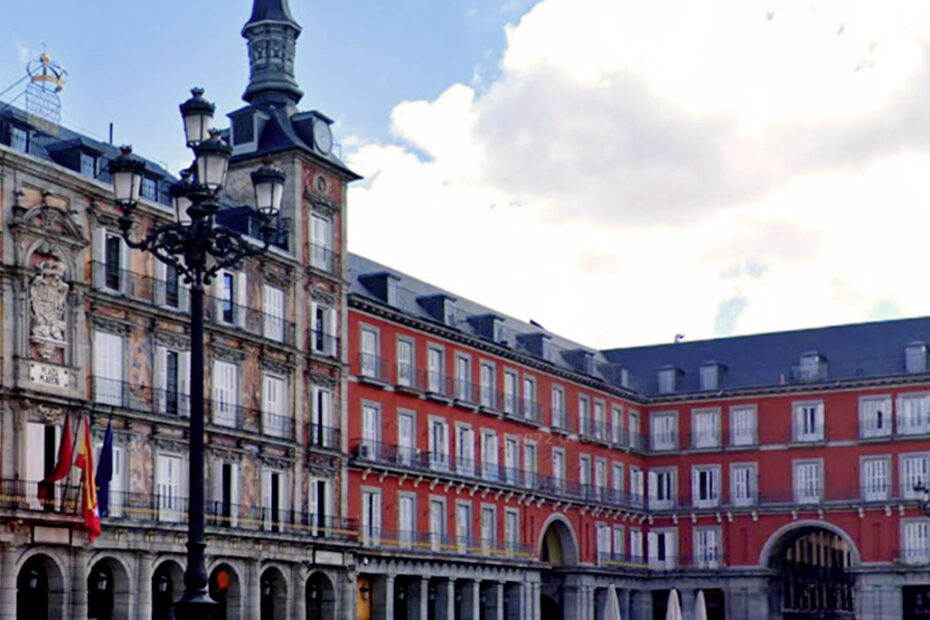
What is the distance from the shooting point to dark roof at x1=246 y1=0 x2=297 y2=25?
5950 centimetres

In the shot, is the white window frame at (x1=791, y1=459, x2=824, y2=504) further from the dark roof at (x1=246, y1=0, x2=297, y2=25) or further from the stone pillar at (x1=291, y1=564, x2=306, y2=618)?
the dark roof at (x1=246, y1=0, x2=297, y2=25)

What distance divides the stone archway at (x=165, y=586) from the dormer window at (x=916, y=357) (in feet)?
153

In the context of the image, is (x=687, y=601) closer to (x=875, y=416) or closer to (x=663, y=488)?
(x=663, y=488)

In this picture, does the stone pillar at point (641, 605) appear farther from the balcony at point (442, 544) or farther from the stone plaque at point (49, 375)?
the stone plaque at point (49, 375)

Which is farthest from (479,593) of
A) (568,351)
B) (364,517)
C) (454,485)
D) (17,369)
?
(17,369)

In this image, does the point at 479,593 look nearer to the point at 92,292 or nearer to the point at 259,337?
the point at 259,337

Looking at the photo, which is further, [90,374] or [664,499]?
[664,499]

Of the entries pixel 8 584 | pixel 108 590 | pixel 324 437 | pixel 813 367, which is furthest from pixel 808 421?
pixel 8 584

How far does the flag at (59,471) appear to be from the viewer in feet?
144

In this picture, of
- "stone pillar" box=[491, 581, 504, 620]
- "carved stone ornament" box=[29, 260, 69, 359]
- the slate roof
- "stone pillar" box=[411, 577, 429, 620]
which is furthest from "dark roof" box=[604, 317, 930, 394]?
"carved stone ornament" box=[29, 260, 69, 359]

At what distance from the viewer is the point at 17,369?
1725 inches

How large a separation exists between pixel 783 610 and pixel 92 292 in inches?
2102

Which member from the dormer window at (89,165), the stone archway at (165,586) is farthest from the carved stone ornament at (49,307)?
the stone archway at (165,586)

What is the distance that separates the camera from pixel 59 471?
4375 cm
